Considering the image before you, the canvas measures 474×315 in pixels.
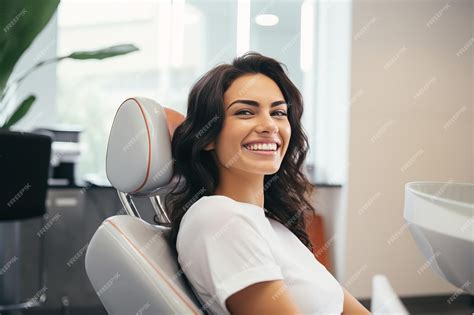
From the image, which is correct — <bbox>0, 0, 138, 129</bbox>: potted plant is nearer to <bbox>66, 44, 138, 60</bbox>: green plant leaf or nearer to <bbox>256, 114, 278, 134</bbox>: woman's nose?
<bbox>66, 44, 138, 60</bbox>: green plant leaf

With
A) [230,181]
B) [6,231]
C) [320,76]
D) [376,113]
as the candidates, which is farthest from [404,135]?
[320,76]

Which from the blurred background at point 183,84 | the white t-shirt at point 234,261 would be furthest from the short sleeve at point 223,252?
the blurred background at point 183,84

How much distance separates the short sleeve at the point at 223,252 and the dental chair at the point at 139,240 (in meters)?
0.05

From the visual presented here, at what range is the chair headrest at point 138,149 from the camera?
106 centimetres

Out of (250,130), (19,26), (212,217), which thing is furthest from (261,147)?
(19,26)

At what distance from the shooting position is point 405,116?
1.85 meters

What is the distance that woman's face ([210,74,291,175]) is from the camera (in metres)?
1.12

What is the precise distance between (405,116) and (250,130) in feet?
3.05

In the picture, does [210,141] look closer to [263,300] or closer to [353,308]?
[263,300]

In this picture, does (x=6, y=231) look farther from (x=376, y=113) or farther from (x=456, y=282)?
(x=456, y=282)

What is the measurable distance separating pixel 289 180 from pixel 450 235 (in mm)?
815

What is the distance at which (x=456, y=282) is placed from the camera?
64 cm

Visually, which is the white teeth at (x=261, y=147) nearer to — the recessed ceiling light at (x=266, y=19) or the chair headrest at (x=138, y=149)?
the chair headrest at (x=138, y=149)

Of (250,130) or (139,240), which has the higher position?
(250,130)
